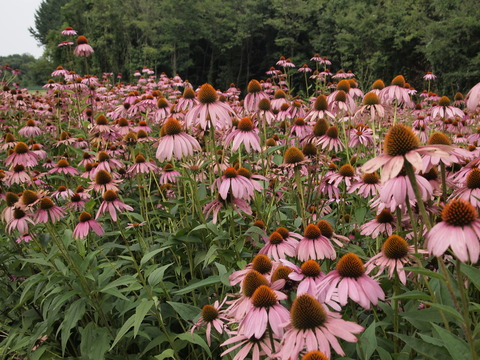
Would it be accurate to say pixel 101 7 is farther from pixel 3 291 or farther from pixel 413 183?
pixel 413 183

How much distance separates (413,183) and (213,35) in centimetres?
2720

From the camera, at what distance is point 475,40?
1611cm

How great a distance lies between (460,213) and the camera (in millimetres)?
908

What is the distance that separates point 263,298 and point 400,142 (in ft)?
1.88

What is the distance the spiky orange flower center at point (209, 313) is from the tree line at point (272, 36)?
16.1 meters

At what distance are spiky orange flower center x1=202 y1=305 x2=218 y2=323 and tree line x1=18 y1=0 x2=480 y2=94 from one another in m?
Result: 16.1

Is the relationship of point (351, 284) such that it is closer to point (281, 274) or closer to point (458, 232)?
point (281, 274)

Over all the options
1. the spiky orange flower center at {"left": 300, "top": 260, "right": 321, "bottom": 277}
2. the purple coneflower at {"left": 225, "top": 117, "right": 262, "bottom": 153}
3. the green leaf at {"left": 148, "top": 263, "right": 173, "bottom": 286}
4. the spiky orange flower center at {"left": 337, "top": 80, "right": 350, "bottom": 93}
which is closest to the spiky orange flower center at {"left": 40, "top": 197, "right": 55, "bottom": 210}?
the green leaf at {"left": 148, "top": 263, "right": 173, "bottom": 286}

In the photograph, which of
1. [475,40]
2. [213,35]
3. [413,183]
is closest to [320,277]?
[413,183]

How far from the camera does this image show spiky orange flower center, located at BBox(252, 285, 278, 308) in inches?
41.3

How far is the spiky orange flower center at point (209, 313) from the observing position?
4.64 feet

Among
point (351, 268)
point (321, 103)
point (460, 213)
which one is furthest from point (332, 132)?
point (460, 213)

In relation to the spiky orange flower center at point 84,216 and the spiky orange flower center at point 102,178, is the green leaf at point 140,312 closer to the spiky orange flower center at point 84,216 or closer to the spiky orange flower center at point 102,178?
the spiky orange flower center at point 84,216

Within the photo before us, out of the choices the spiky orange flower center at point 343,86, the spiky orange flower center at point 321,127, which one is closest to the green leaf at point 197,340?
the spiky orange flower center at point 321,127
